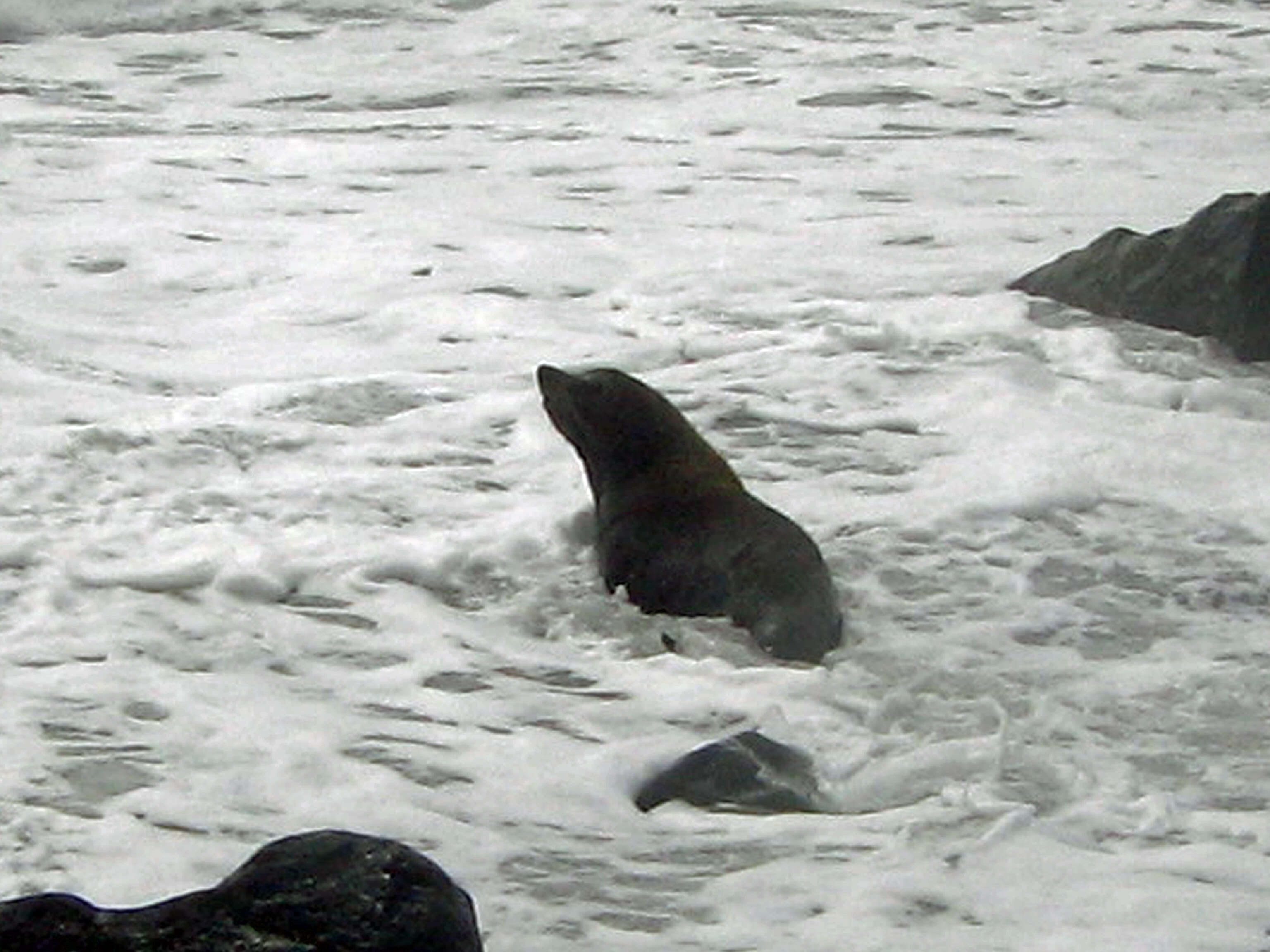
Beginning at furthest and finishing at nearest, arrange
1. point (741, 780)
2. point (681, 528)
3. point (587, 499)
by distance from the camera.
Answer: point (587, 499)
point (681, 528)
point (741, 780)

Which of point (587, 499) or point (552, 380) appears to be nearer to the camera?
point (552, 380)

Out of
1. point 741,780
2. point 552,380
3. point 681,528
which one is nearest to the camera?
point 741,780

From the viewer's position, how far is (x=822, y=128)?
38.2ft

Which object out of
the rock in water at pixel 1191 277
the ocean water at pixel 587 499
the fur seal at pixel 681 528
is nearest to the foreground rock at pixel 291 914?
the ocean water at pixel 587 499

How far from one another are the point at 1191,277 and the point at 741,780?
12.5ft

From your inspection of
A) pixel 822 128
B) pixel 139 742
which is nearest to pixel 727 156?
pixel 822 128

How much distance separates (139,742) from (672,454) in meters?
1.58

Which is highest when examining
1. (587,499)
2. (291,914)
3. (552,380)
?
(291,914)

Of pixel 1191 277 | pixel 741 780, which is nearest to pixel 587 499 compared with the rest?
pixel 741 780

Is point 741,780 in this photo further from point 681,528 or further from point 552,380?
point 552,380

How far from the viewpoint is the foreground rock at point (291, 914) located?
3.30 metres

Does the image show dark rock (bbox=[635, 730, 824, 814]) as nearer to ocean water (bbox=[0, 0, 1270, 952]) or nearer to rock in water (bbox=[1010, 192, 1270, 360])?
ocean water (bbox=[0, 0, 1270, 952])

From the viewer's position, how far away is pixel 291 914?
11.0 feet

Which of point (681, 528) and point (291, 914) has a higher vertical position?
point (291, 914)
